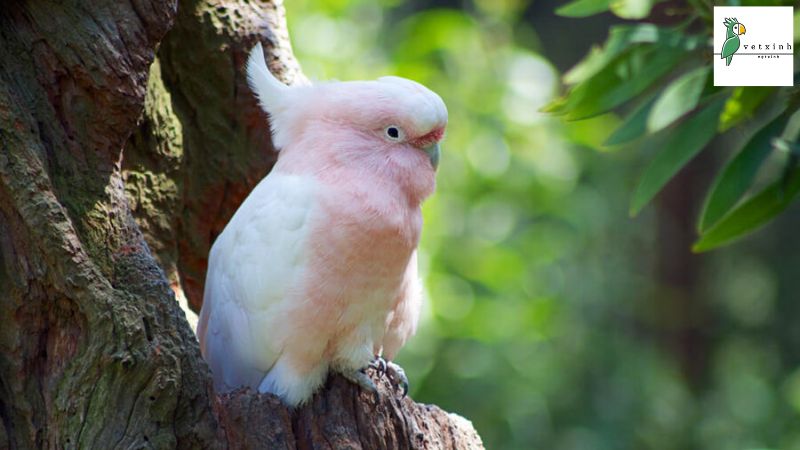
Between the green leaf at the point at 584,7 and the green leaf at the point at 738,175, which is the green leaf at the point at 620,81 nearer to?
the green leaf at the point at 584,7

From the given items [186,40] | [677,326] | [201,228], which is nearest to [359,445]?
[201,228]

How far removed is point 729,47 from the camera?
8.67ft

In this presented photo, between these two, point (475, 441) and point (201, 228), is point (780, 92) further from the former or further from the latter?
point (201, 228)

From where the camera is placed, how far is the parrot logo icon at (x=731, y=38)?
264cm

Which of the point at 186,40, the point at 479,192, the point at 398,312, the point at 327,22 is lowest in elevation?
the point at 398,312

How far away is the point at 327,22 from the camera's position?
16.3 ft

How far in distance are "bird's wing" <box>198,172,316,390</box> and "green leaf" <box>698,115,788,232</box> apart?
1.06m

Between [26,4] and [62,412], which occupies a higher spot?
[26,4]

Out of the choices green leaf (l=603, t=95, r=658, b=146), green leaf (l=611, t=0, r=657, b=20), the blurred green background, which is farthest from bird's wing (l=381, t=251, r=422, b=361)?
the blurred green background

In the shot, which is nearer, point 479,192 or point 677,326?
point 479,192

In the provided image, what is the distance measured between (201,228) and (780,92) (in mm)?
1737

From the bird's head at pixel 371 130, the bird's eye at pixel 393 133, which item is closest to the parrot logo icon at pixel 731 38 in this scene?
the bird's head at pixel 371 130

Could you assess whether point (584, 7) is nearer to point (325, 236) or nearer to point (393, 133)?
point (393, 133)

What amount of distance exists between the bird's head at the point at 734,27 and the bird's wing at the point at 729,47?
0.02 meters
